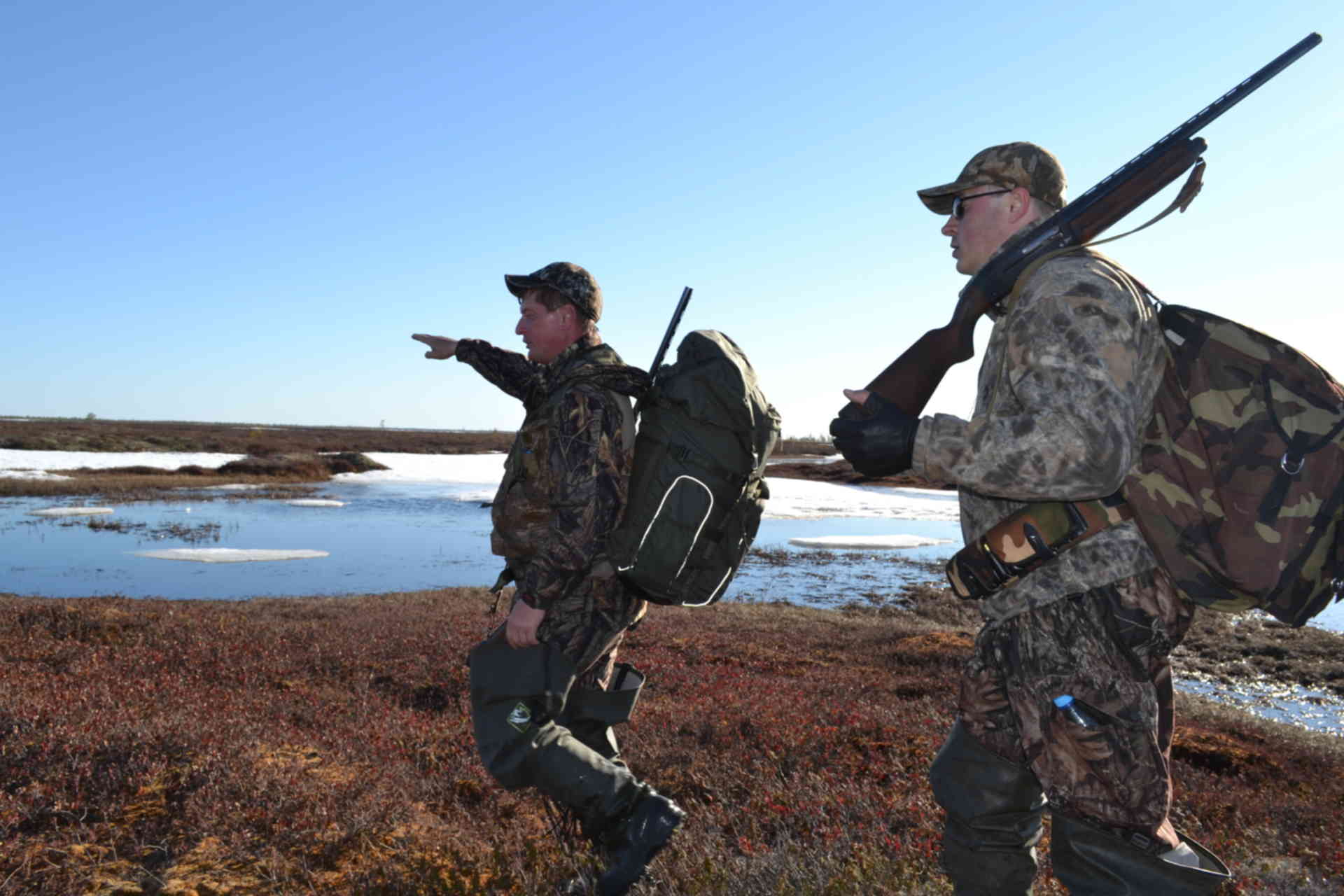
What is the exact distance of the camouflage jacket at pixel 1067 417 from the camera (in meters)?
2.21

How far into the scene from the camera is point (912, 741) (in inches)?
244

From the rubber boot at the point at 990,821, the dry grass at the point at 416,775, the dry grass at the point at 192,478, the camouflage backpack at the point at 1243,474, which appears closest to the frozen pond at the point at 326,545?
the dry grass at the point at 192,478

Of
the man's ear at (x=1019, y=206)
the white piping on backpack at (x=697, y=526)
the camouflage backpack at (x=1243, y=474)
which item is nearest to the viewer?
the camouflage backpack at (x=1243, y=474)

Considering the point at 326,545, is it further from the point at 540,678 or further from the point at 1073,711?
the point at 1073,711

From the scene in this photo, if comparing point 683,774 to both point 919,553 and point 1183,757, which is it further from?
point 919,553

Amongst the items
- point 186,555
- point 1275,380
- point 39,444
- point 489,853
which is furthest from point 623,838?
point 39,444

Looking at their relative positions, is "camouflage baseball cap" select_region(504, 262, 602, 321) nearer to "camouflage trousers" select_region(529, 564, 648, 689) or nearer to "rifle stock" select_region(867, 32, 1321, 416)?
"camouflage trousers" select_region(529, 564, 648, 689)

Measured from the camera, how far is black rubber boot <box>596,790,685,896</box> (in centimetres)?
344

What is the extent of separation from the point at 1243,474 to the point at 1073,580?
49cm

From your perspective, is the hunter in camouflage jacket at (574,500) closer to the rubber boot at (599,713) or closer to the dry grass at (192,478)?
the rubber boot at (599,713)

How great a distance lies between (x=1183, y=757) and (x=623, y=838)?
207 inches

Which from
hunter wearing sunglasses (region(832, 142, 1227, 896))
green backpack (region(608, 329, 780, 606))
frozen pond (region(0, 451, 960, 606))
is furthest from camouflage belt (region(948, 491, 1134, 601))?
frozen pond (region(0, 451, 960, 606))

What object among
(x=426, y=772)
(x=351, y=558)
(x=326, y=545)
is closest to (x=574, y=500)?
(x=426, y=772)

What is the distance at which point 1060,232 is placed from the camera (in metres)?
2.52
